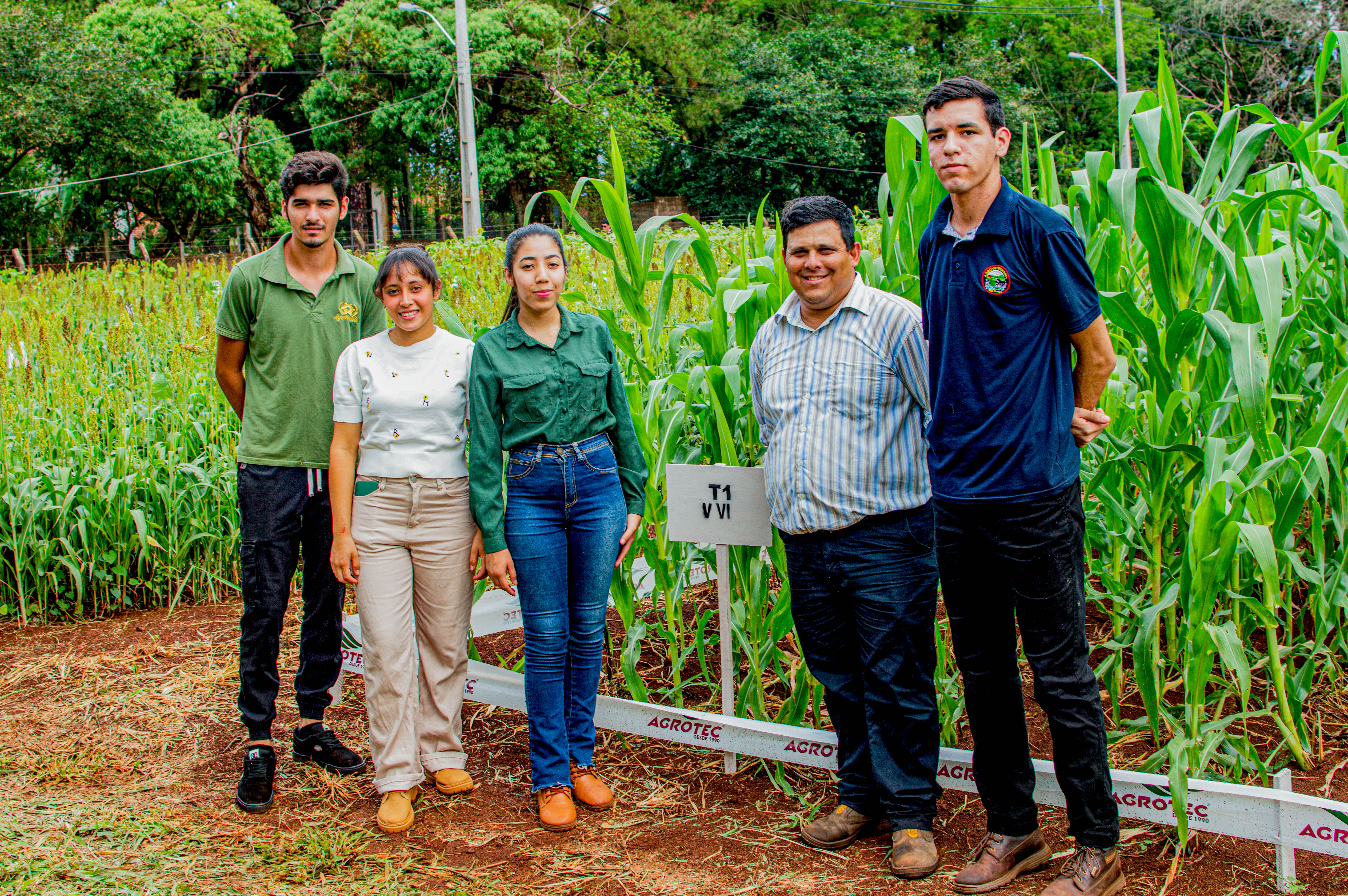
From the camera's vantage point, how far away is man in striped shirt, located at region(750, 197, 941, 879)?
2.31 m

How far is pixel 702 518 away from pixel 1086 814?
1.18 m

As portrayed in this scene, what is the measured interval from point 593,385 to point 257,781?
1.54 meters

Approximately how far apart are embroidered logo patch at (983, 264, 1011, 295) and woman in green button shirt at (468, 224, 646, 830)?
1068mm

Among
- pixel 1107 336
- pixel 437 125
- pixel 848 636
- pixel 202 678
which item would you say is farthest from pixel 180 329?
pixel 437 125

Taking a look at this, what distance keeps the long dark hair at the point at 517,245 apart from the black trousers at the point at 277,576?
2.55ft

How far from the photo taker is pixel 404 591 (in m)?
2.77

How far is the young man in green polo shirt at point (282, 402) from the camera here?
2.84m

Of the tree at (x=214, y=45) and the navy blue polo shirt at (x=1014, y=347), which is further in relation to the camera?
the tree at (x=214, y=45)

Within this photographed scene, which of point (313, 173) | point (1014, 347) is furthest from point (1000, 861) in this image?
point (313, 173)

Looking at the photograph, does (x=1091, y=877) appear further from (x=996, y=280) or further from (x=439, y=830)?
(x=439, y=830)

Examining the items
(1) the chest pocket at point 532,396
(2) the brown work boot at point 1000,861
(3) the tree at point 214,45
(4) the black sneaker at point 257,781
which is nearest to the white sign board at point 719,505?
(1) the chest pocket at point 532,396

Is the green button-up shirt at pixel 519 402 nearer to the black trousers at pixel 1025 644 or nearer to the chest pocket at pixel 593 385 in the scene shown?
the chest pocket at pixel 593 385

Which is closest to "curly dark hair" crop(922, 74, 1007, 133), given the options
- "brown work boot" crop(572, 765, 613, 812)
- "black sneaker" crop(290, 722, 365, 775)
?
"brown work boot" crop(572, 765, 613, 812)

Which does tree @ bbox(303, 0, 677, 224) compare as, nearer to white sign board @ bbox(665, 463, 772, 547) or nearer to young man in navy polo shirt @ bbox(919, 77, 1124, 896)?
white sign board @ bbox(665, 463, 772, 547)
